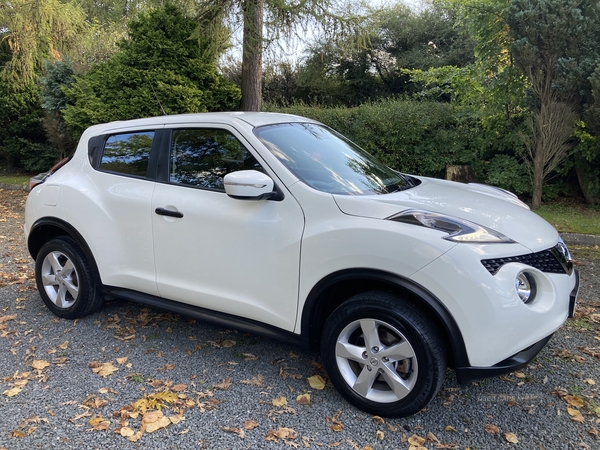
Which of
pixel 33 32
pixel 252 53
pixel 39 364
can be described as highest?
pixel 33 32

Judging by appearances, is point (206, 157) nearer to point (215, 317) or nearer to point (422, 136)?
point (215, 317)

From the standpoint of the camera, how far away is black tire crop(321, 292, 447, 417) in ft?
8.50

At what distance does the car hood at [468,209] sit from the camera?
8.95 feet

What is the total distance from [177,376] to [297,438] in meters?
1.07

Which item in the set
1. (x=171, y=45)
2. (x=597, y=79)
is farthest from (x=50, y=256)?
(x=597, y=79)

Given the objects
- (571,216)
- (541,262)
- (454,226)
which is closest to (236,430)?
(454,226)

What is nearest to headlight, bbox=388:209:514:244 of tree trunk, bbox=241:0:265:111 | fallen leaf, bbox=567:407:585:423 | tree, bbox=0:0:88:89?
fallen leaf, bbox=567:407:585:423

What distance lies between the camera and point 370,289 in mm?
2928

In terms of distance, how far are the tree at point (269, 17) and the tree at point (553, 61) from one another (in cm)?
315

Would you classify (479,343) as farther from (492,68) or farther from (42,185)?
(492,68)

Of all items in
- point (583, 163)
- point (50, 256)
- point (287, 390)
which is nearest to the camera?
point (287, 390)

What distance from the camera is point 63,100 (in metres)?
12.8

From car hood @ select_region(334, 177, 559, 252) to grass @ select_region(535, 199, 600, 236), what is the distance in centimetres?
462

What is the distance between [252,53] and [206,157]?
259 inches
